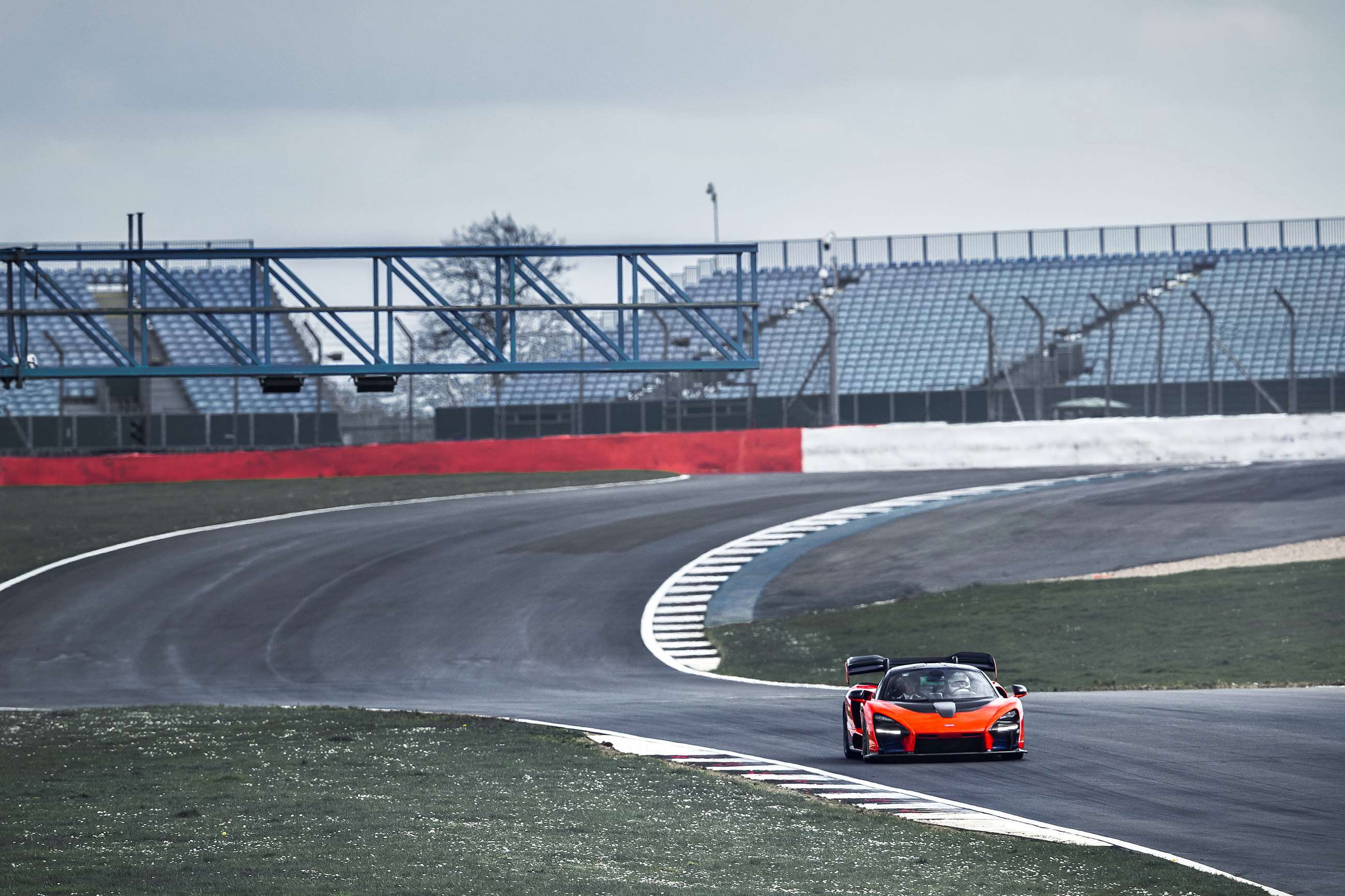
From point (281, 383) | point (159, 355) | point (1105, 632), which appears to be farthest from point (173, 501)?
point (159, 355)

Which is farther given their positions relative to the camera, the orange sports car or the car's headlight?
the car's headlight

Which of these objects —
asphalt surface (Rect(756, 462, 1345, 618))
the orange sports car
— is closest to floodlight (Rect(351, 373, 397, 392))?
asphalt surface (Rect(756, 462, 1345, 618))

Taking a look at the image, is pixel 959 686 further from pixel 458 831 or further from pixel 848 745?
pixel 458 831

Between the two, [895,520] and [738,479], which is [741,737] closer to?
[895,520]

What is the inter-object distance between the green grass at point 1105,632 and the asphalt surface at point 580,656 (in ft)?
4.80

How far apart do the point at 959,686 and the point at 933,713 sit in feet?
1.24

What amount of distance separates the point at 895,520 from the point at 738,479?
28.1 ft

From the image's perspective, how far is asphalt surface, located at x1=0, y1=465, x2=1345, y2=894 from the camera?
11.7 metres

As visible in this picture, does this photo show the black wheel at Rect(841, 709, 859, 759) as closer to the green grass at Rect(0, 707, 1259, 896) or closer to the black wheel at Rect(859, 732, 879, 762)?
the black wheel at Rect(859, 732, 879, 762)

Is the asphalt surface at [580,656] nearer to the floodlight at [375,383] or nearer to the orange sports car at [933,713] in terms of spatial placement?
the orange sports car at [933,713]

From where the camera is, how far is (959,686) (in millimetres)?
13523

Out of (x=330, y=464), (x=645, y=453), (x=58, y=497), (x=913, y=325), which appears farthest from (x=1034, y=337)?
(x=58, y=497)

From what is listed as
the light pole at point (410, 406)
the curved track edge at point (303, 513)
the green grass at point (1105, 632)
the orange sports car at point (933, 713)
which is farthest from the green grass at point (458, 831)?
the light pole at point (410, 406)

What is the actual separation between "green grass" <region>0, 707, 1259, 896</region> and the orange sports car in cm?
133
